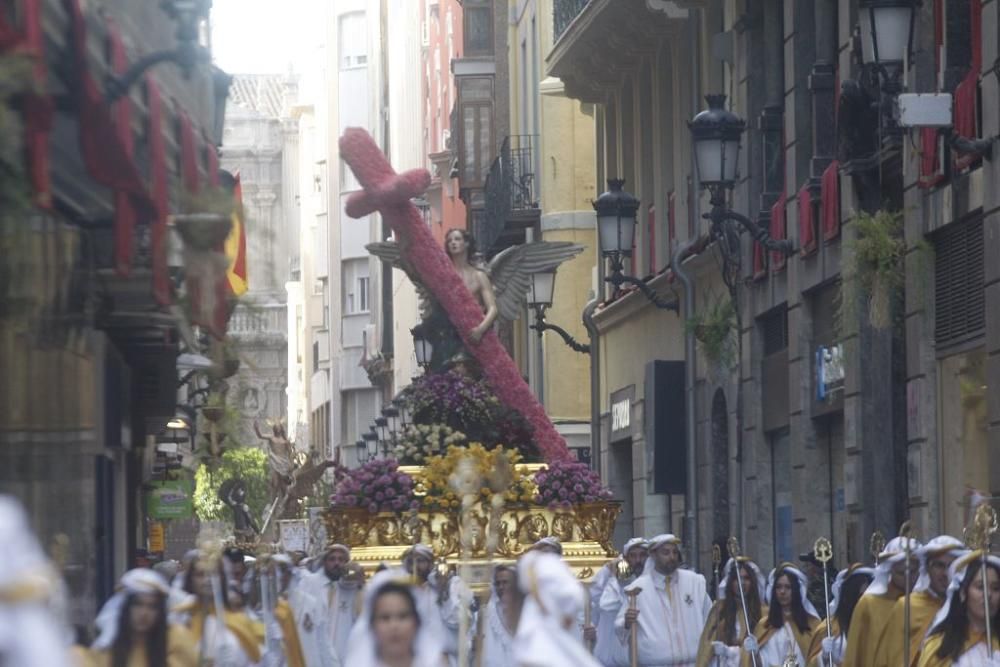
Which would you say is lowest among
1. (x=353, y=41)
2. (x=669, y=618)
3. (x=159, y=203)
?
(x=669, y=618)

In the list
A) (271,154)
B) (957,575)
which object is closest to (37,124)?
(957,575)

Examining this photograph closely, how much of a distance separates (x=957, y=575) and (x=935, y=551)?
1010 mm

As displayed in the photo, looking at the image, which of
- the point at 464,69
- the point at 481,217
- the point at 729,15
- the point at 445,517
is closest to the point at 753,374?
the point at 729,15

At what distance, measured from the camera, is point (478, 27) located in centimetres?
5644

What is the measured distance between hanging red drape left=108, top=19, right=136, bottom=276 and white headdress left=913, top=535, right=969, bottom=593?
4.34 m

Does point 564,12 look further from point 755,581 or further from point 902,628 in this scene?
point 902,628

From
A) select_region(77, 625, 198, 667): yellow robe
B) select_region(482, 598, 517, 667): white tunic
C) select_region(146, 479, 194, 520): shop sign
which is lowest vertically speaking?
select_region(482, 598, 517, 667): white tunic

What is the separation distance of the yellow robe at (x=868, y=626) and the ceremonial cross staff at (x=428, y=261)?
25.8 feet

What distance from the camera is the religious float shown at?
73.3 feet

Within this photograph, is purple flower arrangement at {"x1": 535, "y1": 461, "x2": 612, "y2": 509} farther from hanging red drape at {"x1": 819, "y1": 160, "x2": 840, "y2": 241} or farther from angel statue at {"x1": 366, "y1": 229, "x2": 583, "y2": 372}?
hanging red drape at {"x1": 819, "y1": 160, "x2": 840, "y2": 241}

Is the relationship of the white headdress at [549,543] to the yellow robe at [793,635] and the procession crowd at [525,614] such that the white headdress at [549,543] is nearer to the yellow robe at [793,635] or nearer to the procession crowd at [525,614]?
the procession crowd at [525,614]

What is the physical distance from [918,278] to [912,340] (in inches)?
28.8

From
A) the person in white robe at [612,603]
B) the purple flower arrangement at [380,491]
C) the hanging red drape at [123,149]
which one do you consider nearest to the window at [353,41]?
the purple flower arrangement at [380,491]

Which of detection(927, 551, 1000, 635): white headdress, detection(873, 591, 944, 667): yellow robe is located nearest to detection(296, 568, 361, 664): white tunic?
detection(873, 591, 944, 667): yellow robe
